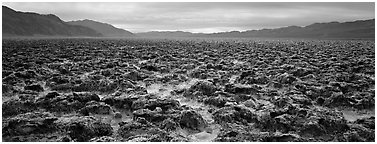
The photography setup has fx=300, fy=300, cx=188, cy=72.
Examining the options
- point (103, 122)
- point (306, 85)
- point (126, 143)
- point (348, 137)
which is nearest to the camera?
point (126, 143)

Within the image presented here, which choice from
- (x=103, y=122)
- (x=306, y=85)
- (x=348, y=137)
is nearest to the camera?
(x=348, y=137)

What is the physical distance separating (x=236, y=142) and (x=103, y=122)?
2.80 meters

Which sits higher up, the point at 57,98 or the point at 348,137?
the point at 57,98

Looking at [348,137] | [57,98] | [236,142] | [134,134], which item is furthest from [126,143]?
[348,137]

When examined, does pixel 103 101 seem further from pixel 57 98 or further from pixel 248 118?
pixel 248 118

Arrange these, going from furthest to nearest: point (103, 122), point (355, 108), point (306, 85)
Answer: point (306, 85) → point (355, 108) → point (103, 122)

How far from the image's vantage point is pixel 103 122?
6.28 meters

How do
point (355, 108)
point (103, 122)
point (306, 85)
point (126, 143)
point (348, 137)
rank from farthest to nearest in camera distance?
point (306, 85) < point (355, 108) < point (103, 122) < point (348, 137) < point (126, 143)

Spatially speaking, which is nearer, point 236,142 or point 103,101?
point 236,142

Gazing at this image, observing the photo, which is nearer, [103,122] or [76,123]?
[76,123]

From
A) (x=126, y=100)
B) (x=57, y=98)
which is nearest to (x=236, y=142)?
(x=126, y=100)

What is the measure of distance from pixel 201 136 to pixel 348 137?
8.88 ft

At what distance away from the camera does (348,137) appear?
5.53 m

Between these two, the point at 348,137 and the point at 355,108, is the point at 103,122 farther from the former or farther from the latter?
the point at 355,108
